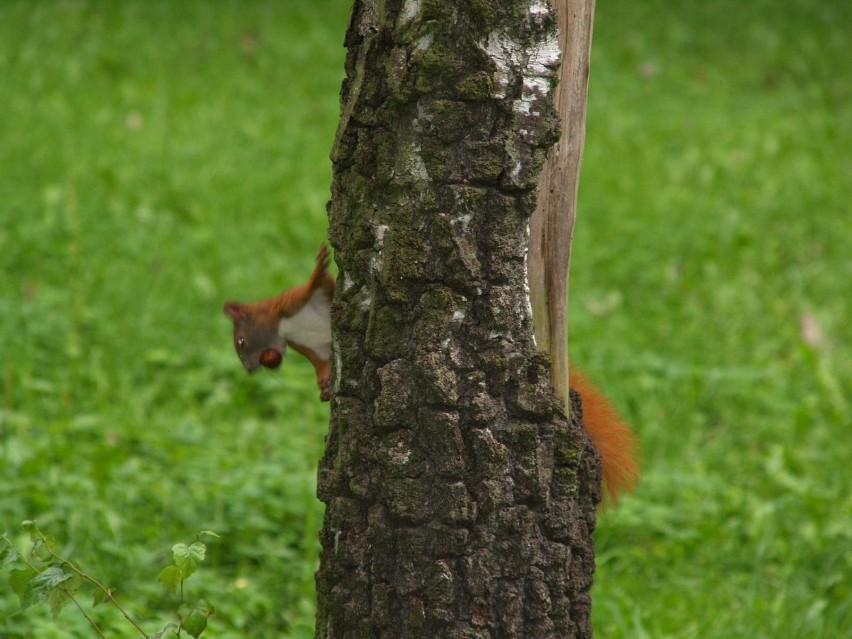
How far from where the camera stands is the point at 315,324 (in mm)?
2412

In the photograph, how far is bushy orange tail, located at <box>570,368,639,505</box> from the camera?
88.0 inches

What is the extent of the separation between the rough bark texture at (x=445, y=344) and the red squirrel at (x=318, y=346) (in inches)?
10.2

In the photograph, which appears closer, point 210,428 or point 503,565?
point 503,565

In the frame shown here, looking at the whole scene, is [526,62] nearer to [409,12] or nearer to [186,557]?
[409,12]

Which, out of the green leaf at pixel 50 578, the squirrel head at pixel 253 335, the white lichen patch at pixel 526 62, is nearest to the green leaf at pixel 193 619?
the green leaf at pixel 50 578

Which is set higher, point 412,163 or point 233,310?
point 412,163

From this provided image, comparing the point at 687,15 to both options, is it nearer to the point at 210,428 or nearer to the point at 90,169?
the point at 90,169

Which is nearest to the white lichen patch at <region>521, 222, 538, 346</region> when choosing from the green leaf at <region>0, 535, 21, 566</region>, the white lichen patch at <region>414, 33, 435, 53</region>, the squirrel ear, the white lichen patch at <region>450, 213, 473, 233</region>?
the white lichen patch at <region>450, 213, 473, 233</region>

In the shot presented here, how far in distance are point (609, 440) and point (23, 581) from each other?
1170mm

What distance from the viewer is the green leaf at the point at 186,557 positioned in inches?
75.6

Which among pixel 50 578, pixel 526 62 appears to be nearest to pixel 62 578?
pixel 50 578

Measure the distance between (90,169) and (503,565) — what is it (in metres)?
4.79

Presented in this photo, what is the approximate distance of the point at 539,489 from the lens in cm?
192

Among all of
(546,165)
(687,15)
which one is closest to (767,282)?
(546,165)
